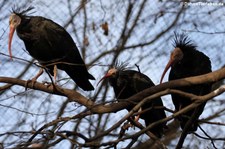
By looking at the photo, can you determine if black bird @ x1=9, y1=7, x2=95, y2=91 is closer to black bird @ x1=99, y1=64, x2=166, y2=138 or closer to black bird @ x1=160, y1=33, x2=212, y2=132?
black bird @ x1=99, y1=64, x2=166, y2=138

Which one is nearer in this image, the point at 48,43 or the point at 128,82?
the point at 48,43

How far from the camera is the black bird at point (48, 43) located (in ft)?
21.2

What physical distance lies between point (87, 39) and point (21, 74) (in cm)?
119

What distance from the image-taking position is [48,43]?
255 inches

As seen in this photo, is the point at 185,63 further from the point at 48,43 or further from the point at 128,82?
the point at 48,43

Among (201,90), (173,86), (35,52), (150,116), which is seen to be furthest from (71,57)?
(173,86)

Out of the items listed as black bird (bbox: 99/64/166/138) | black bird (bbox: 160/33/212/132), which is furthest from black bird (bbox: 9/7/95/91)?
black bird (bbox: 160/33/212/132)

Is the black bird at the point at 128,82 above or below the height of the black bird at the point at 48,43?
below

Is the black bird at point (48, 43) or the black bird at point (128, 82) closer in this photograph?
the black bird at point (48, 43)

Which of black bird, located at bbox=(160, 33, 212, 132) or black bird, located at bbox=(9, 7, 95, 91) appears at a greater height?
black bird, located at bbox=(9, 7, 95, 91)

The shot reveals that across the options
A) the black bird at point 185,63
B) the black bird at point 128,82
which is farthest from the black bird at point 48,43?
the black bird at point 185,63

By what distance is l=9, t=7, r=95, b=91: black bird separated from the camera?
645 cm

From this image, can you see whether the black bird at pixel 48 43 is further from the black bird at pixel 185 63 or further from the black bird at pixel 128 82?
the black bird at pixel 185 63

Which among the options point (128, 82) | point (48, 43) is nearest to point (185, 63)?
point (128, 82)
